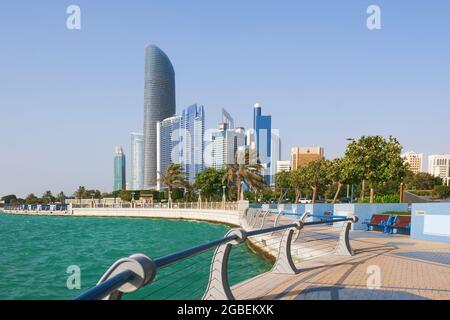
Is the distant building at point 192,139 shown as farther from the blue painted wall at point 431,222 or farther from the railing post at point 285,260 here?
the railing post at point 285,260

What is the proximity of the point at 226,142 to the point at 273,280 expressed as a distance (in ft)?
441

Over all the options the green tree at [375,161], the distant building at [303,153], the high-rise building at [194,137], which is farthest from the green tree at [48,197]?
the green tree at [375,161]

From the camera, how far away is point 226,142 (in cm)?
14150

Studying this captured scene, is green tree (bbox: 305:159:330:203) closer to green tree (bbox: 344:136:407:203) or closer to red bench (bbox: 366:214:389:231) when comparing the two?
green tree (bbox: 344:136:407:203)

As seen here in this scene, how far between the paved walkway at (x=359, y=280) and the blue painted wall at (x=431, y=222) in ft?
12.4

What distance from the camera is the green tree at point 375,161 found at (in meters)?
35.6

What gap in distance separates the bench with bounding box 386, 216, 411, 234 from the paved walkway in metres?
6.91

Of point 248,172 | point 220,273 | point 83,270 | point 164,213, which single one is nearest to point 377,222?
point 83,270

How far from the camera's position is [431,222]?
51.4 feet

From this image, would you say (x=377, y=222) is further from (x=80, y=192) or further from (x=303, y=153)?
(x=303, y=153)

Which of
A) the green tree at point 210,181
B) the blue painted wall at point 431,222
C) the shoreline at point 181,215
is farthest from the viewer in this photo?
the green tree at point 210,181

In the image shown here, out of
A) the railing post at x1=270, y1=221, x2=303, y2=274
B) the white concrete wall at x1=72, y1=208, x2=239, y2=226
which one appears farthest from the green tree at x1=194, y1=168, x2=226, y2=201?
the railing post at x1=270, y1=221, x2=303, y2=274

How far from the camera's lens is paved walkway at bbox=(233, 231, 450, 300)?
20.4ft

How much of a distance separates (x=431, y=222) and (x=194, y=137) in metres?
170
